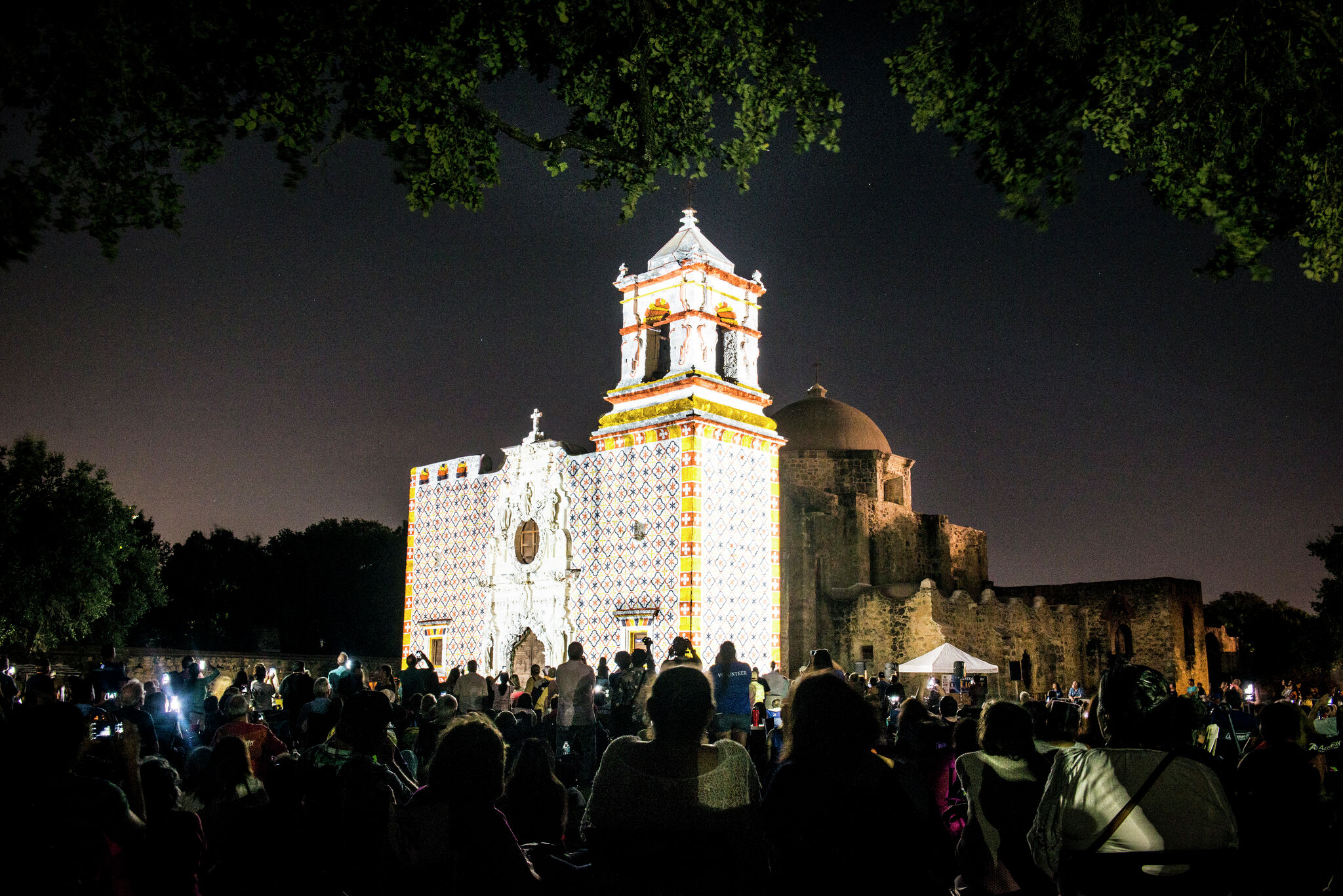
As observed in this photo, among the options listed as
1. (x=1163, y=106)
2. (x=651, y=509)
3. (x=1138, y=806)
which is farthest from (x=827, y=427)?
(x=1138, y=806)

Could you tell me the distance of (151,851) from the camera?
14.6ft

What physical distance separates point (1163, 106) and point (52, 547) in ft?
107

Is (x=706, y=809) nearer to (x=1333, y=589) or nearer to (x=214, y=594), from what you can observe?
(x=1333, y=589)

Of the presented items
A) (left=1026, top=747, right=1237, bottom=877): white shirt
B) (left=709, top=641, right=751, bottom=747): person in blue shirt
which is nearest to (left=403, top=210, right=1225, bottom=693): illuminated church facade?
(left=709, top=641, right=751, bottom=747): person in blue shirt

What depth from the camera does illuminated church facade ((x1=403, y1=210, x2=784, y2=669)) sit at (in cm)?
2305

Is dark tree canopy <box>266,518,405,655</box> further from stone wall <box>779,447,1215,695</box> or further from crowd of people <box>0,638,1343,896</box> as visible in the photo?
crowd of people <box>0,638,1343,896</box>

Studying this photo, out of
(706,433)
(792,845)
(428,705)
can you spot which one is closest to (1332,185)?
(792,845)

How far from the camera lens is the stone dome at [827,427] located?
3275cm

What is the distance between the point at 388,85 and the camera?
7027mm

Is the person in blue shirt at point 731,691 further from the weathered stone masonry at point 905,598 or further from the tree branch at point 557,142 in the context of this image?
the weathered stone masonry at point 905,598

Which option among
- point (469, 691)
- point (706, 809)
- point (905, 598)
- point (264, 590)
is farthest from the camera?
point (264, 590)

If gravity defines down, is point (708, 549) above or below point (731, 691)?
above

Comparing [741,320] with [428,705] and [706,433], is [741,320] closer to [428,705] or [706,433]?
[706,433]

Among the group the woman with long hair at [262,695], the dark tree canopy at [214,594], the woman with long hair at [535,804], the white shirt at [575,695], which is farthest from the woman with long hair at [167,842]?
the dark tree canopy at [214,594]
